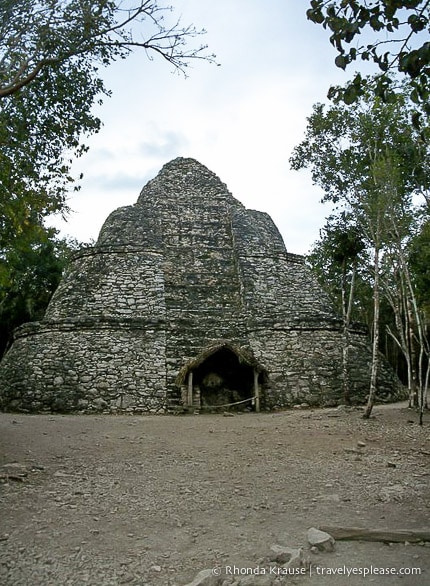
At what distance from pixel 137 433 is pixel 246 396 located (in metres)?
4.61

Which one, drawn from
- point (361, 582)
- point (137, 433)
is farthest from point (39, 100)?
point (361, 582)

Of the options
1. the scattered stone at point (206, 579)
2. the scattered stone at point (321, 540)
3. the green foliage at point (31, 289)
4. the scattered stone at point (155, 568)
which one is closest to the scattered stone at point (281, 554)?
the scattered stone at point (321, 540)

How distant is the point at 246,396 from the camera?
522 inches

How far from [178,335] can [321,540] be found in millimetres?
10249

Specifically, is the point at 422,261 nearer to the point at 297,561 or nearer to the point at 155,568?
the point at 297,561

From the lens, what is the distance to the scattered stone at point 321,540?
3.86 meters

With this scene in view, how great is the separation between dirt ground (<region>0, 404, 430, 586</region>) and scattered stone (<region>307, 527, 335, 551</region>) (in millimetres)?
67

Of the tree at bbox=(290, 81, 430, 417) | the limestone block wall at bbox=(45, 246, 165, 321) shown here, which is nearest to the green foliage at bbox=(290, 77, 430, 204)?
the tree at bbox=(290, 81, 430, 417)

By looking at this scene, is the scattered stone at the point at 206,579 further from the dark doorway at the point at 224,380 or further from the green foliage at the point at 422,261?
the green foliage at the point at 422,261

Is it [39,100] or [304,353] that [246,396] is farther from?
[39,100]

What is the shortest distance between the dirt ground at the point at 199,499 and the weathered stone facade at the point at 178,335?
3.04 metres

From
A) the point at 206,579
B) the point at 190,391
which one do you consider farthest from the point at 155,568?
the point at 190,391

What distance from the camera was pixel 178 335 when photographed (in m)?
14.0

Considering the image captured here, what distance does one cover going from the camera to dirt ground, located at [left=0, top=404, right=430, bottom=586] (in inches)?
144
